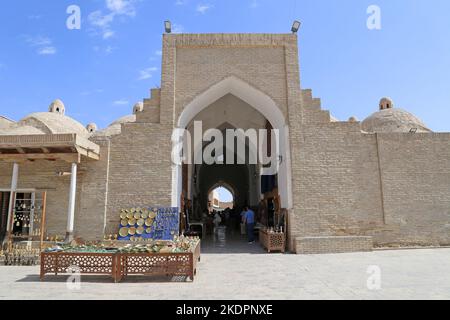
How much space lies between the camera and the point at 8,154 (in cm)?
945

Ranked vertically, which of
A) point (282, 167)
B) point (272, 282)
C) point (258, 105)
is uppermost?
point (258, 105)

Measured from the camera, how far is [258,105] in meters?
12.3

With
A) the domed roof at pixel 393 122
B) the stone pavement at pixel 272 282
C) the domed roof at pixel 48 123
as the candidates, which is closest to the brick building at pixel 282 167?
the stone pavement at pixel 272 282

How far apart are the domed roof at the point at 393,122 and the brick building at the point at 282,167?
19.8ft

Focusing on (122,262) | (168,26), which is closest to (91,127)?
(168,26)

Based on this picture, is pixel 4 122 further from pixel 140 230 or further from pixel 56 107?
pixel 140 230

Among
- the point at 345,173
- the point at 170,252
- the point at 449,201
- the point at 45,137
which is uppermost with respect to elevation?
the point at 45,137

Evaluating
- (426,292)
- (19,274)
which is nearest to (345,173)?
(426,292)

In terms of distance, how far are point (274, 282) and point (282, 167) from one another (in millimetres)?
5757

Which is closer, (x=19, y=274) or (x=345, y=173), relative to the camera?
(x=19, y=274)

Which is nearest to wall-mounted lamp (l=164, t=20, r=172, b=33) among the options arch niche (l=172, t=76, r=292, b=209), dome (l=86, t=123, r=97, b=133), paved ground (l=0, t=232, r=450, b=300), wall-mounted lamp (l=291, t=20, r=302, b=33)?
arch niche (l=172, t=76, r=292, b=209)
